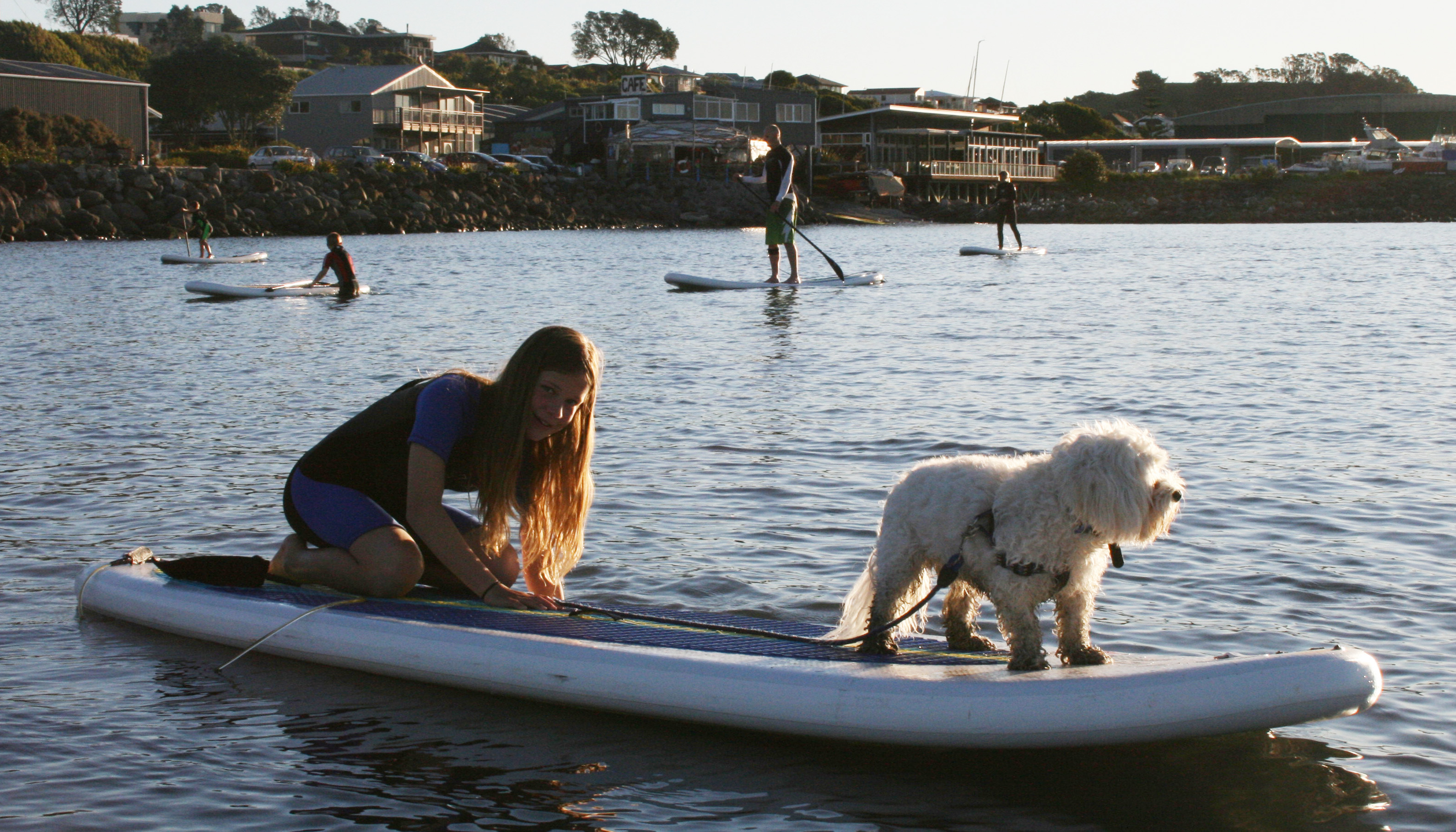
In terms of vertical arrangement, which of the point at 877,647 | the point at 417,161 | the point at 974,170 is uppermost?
the point at 974,170

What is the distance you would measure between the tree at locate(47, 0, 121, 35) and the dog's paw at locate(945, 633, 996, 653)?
6620 inches

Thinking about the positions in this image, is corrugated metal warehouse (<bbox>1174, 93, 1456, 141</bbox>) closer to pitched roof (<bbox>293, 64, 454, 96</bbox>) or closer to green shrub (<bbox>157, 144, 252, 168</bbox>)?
pitched roof (<bbox>293, 64, 454, 96</bbox>)

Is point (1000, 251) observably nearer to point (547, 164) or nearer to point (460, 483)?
point (460, 483)

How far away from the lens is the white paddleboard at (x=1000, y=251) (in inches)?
1344

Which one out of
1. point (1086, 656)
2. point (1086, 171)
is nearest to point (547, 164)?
point (1086, 171)

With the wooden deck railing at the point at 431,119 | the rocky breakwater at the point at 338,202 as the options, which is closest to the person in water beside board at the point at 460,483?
the rocky breakwater at the point at 338,202

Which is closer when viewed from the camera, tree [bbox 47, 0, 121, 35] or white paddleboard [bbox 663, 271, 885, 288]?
white paddleboard [bbox 663, 271, 885, 288]

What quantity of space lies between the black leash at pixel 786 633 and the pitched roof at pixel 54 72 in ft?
213

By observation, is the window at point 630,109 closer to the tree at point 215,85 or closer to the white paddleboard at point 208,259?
the tree at point 215,85

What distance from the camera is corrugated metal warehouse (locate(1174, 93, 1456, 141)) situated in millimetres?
141125

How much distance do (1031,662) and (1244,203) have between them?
3230 inches

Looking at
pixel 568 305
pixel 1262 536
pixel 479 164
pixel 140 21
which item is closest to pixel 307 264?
pixel 568 305

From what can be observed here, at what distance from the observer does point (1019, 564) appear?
4289mm

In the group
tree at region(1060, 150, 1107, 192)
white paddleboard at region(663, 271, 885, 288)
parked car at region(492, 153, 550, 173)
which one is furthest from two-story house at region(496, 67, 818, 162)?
white paddleboard at region(663, 271, 885, 288)
